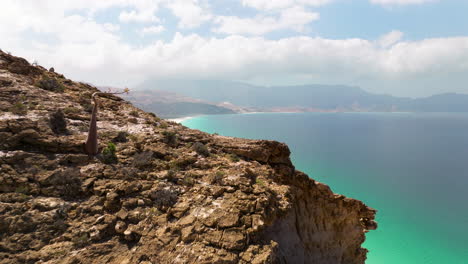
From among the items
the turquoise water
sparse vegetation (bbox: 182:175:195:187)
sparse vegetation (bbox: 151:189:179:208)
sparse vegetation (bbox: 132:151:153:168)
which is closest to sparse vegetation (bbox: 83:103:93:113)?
sparse vegetation (bbox: 132:151:153:168)

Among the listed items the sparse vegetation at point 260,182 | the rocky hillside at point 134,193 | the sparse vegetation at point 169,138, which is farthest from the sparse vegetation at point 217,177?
the sparse vegetation at point 169,138

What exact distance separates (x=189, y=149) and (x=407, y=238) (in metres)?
33.2

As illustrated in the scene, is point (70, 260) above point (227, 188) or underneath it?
underneath

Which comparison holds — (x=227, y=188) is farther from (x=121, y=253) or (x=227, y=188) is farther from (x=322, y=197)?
(x=322, y=197)

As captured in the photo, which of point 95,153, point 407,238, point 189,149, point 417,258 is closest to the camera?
point 95,153

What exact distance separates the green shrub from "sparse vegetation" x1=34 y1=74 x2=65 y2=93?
6949 millimetres

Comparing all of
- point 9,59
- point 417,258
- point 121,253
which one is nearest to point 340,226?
point 121,253

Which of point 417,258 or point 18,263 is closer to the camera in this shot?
point 18,263

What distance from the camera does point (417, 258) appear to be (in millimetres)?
25672

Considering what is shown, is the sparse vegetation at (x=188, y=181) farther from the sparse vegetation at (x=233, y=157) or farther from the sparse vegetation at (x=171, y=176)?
the sparse vegetation at (x=233, y=157)

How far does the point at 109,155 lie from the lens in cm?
920

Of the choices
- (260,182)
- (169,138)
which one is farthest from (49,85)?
(260,182)

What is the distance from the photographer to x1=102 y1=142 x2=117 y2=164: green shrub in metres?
9.14

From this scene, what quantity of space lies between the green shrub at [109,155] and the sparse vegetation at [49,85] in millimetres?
6949
